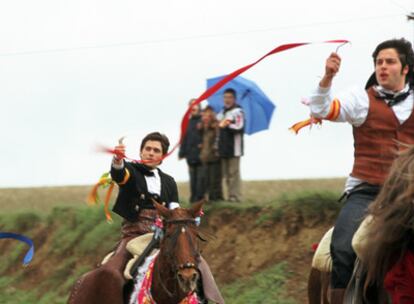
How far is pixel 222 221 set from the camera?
685 inches

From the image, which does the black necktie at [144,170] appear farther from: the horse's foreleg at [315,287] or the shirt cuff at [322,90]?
the shirt cuff at [322,90]

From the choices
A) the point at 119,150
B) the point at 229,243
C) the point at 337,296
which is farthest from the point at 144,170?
the point at 229,243

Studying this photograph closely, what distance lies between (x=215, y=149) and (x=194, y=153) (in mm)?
434

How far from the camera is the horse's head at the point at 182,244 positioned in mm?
9031

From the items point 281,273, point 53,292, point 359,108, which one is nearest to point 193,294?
point 359,108

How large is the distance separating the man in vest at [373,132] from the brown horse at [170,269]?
153cm

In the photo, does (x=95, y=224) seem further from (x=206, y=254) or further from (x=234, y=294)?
(x=234, y=294)

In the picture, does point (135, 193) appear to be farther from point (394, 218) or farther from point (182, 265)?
point (394, 218)

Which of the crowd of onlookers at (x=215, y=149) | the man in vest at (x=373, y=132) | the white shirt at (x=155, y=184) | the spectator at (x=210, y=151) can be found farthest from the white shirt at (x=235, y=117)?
the man in vest at (x=373, y=132)

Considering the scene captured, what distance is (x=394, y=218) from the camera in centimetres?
566

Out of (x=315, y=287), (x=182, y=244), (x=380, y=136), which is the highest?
(x=380, y=136)

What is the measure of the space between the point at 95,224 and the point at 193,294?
10950 mm

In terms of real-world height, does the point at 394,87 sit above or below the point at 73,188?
above

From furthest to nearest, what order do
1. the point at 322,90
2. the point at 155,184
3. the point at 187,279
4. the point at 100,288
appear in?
1. the point at 155,184
2. the point at 100,288
3. the point at 187,279
4. the point at 322,90
